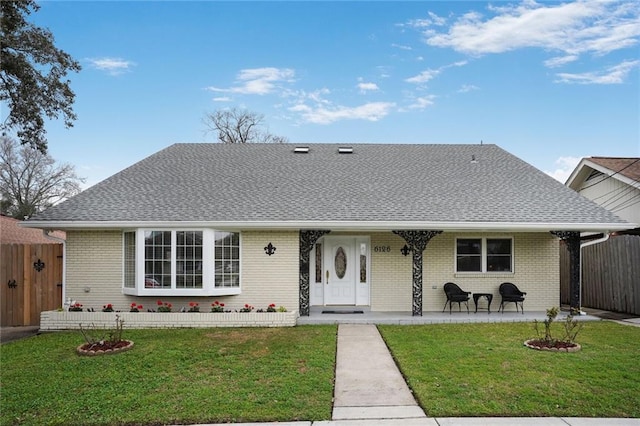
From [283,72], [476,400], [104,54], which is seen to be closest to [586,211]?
[476,400]

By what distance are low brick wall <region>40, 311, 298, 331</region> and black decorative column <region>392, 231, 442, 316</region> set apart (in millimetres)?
3404

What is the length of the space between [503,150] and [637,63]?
495 cm

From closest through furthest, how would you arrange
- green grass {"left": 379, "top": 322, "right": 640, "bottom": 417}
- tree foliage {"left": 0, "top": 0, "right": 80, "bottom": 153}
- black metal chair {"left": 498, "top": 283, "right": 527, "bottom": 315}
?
1. green grass {"left": 379, "top": 322, "right": 640, "bottom": 417}
2. tree foliage {"left": 0, "top": 0, "right": 80, "bottom": 153}
3. black metal chair {"left": 498, "top": 283, "right": 527, "bottom": 315}

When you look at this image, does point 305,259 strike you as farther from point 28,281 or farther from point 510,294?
point 28,281

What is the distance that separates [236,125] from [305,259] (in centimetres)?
2197

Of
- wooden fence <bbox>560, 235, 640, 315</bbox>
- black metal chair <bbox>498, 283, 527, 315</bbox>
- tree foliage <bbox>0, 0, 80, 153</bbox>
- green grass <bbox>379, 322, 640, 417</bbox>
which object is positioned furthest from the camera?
wooden fence <bbox>560, 235, 640, 315</bbox>

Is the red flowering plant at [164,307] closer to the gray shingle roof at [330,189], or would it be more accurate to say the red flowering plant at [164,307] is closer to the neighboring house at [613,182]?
the gray shingle roof at [330,189]

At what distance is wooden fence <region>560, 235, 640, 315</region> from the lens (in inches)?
504

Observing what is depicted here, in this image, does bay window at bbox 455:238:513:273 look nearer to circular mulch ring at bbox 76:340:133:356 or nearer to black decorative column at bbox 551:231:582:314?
black decorative column at bbox 551:231:582:314

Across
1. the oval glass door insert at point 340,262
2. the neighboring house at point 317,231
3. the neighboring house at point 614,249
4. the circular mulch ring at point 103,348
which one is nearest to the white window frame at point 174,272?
the neighboring house at point 317,231

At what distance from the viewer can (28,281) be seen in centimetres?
1197

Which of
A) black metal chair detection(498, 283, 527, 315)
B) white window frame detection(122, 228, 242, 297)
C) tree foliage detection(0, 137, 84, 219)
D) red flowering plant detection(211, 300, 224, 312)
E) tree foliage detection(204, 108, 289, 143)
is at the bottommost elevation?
red flowering plant detection(211, 300, 224, 312)

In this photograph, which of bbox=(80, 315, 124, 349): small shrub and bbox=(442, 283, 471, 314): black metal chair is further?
bbox=(442, 283, 471, 314): black metal chair

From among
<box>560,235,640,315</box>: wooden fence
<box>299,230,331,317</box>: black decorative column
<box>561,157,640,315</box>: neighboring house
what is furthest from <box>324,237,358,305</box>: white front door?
<box>560,235,640,315</box>: wooden fence
